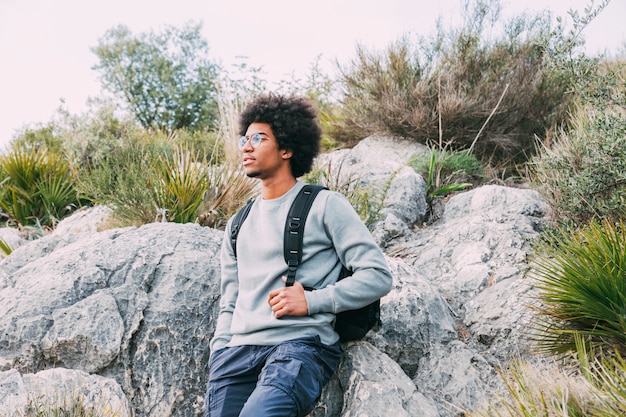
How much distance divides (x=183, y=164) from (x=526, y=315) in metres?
3.58

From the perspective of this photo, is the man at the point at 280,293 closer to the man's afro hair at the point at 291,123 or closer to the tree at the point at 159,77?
the man's afro hair at the point at 291,123

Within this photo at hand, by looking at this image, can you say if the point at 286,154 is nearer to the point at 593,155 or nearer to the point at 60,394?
the point at 60,394

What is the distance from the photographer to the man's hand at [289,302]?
9.07 ft

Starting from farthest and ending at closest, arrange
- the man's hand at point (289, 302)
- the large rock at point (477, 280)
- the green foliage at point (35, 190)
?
the green foliage at point (35, 190) → the large rock at point (477, 280) → the man's hand at point (289, 302)

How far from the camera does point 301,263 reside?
2.95 meters

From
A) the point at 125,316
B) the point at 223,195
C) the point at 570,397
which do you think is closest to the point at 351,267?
the point at 570,397

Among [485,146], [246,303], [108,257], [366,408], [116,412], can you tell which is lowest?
[485,146]

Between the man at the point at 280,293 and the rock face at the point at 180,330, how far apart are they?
0.45 metres

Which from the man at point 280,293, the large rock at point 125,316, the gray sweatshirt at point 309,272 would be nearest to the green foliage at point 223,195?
the large rock at point 125,316

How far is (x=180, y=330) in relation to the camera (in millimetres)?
3553

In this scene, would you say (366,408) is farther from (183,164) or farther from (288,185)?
(183,164)

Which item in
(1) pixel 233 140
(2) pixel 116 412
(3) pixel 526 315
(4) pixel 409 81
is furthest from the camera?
(4) pixel 409 81

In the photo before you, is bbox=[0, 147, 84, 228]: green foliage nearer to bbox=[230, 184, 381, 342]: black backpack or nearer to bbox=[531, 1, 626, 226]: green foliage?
bbox=[230, 184, 381, 342]: black backpack

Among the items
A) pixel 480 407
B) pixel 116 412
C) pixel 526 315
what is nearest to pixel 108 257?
pixel 116 412
